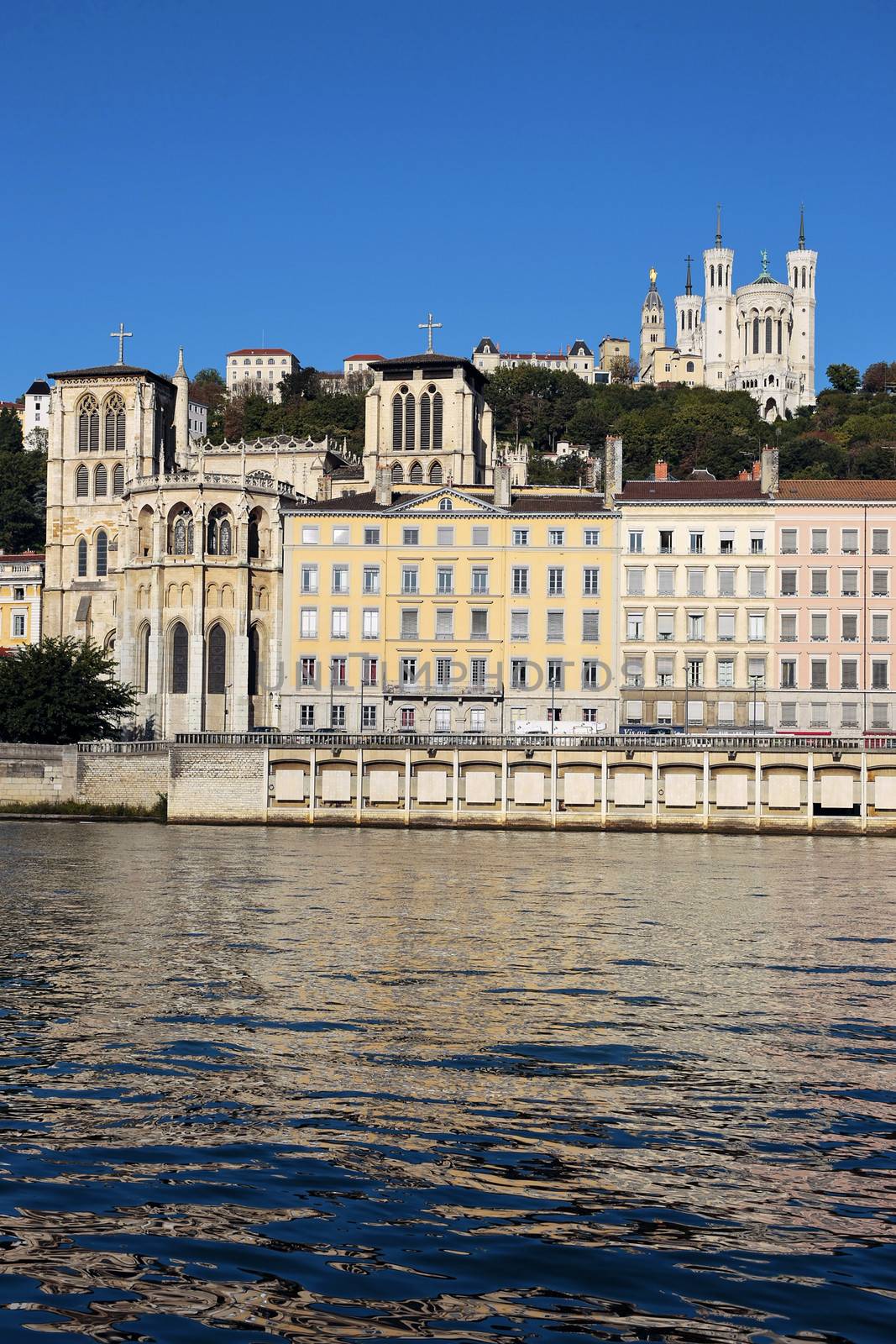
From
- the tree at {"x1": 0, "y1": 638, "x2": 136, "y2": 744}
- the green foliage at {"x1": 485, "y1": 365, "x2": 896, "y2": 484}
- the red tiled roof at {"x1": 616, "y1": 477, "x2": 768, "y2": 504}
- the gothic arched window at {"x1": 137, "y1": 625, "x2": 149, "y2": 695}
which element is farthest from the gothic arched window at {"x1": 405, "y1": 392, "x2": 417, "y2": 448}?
the green foliage at {"x1": 485, "y1": 365, "x2": 896, "y2": 484}

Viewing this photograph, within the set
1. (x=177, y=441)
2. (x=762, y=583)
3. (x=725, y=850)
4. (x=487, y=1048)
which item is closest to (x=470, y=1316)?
(x=487, y=1048)

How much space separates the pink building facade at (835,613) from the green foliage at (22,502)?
7338 cm

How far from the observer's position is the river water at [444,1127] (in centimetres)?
1147

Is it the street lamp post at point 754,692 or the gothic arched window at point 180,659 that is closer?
the street lamp post at point 754,692

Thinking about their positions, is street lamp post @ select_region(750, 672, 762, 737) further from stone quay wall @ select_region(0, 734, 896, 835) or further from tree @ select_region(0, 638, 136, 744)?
tree @ select_region(0, 638, 136, 744)

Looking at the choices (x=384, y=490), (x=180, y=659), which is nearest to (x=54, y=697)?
(x=180, y=659)

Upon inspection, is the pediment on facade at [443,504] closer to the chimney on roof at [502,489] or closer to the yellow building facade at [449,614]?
the yellow building facade at [449,614]

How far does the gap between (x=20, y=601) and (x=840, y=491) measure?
58469 millimetres

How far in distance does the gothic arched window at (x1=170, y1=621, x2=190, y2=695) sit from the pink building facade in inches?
1242

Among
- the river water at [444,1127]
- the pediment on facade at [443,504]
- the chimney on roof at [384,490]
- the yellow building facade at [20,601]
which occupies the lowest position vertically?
the river water at [444,1127]

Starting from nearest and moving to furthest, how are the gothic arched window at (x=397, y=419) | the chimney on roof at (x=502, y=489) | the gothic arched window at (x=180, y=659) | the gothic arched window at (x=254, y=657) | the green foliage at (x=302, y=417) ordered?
the chimney on roof at (x=502, y=489) → the gothic arched window at (x=180, y=659) → the gothic arched window at (x=254, y=657) → the gothic arched window at (x=397, y=419) → the green foliage at (x=302, y=417)

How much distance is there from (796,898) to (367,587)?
39825 millimetres

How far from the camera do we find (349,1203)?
1356 centimetres

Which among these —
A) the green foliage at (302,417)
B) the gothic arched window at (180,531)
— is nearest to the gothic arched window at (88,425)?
the gothic arched window at (180,531)
